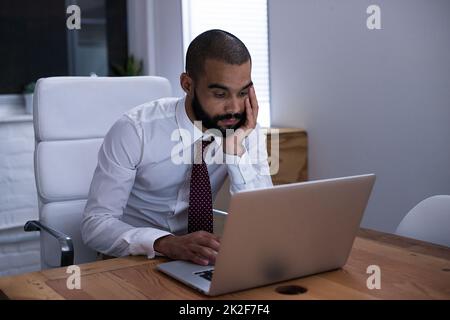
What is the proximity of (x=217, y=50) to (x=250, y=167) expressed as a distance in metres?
0.40

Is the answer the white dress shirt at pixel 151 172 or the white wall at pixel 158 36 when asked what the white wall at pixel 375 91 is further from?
the white wall at pixel 158 36

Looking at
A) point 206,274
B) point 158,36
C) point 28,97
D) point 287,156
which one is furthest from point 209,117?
point 158,36

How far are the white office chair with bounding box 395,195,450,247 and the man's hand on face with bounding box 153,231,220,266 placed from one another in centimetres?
58

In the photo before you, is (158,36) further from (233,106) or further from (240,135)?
(233,106)

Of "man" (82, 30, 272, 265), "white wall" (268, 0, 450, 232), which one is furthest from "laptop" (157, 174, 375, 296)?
"white wall" (268, 0, 450, 232)

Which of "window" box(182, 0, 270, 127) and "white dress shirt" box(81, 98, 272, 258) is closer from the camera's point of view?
"white dress shirt" box(81, 98, 272, 258)

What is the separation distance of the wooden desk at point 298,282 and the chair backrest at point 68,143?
625mm

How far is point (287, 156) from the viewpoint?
2764 millimetres

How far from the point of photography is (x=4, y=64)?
12.1ft

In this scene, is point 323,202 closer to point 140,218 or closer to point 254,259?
point 254,259

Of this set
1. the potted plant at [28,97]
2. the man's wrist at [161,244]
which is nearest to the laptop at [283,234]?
the man's wrist at [161,244]

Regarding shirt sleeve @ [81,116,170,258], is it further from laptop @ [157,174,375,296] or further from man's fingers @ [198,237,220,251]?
laptop @ [157,174,375,296]

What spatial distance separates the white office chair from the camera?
4.94 feet
